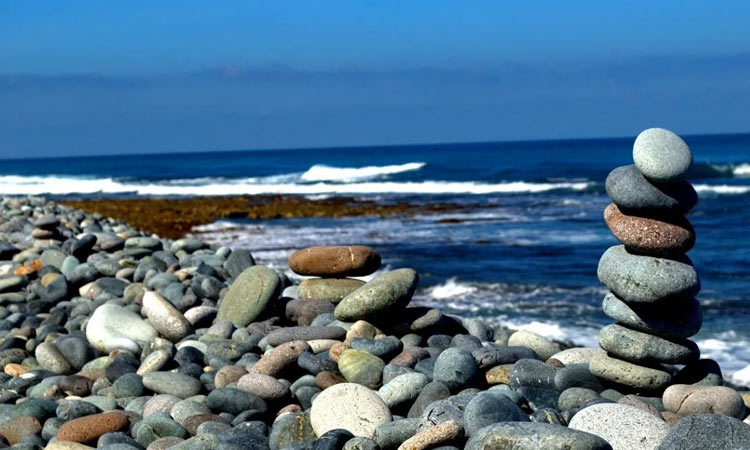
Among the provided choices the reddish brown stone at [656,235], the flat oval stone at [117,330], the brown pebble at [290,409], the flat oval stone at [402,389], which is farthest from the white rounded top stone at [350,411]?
the flat oval stone at [117,330]

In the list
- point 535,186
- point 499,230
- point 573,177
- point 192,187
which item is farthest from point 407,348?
point 192,187

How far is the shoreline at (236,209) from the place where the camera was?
25.6 m

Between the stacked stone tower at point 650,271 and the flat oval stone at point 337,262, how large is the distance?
2.88 meters

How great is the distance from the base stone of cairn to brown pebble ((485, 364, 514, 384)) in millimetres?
546

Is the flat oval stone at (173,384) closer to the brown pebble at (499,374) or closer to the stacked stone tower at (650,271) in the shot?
the brown pebble at (499,374)

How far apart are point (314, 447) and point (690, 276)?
2477 mm

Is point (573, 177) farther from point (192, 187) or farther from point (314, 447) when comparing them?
point (314, 447)

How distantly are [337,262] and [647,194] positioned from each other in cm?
345

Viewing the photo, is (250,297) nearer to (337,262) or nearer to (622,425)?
(337,262)

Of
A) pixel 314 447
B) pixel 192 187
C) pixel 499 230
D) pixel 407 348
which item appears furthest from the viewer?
pixel 192 187

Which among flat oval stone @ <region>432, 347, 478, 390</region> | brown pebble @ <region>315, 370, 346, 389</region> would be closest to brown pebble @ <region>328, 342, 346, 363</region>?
brown pebble @ <region>315, 370, 346, 389</region>

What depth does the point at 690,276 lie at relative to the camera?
5.80m

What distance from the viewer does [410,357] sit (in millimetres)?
6633

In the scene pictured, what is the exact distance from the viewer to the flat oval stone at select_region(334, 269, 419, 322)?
286 inches
